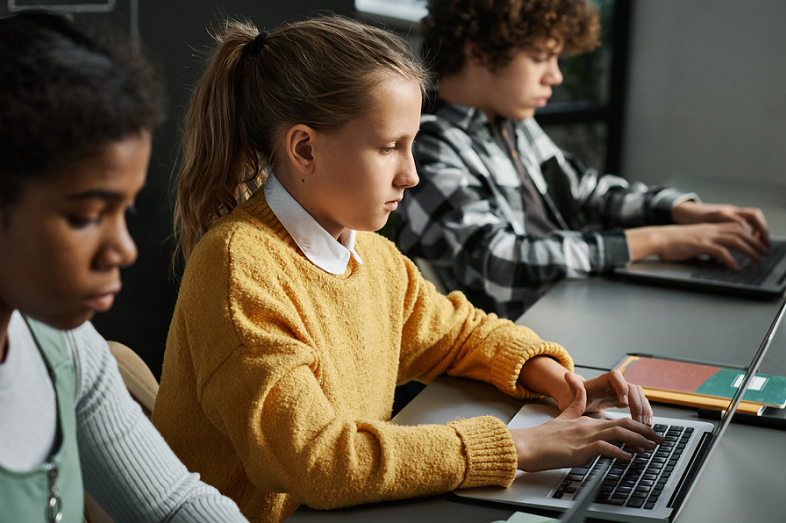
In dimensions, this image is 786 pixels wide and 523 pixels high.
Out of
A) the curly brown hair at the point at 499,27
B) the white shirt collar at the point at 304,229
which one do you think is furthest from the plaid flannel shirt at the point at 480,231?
the white shirt collar at the point at 304,229

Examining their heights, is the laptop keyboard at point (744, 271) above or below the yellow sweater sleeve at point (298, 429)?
below

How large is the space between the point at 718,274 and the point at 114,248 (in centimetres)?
149

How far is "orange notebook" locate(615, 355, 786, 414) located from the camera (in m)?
1.12

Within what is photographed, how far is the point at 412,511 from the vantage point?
86 centimetres

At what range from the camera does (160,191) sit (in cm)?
163

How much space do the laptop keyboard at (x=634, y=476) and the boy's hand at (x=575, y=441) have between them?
0.02 m

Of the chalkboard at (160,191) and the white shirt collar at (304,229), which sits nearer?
the white shirt collar at (304,229)

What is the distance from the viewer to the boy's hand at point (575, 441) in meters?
0.91

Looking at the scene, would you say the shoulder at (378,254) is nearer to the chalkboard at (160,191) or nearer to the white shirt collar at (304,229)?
the white shirt collar at (304,229)

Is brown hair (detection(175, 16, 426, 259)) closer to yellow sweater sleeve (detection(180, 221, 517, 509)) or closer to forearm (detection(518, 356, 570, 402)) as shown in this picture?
yellow sweater sleeve (detection(180, 221, 517, 509))

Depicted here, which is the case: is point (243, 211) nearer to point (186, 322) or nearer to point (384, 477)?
point (186, 322)

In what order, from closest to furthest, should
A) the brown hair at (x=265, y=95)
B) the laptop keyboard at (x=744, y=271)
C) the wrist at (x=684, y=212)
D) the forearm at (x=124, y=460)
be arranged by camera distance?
the forearm at (x=124, y=460)
the brown hair at (x=265, y=95)
the laptop keyboard at (x=744, y=271)
the wrist at (x=684, y=212)

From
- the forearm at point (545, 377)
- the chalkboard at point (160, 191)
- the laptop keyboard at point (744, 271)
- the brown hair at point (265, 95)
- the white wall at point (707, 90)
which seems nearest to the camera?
the brown hair at point (265, 95)

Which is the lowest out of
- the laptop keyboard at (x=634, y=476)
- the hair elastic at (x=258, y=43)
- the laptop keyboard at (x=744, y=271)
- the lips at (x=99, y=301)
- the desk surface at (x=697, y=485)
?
the laptop keyboard at (x=744, y=271)
